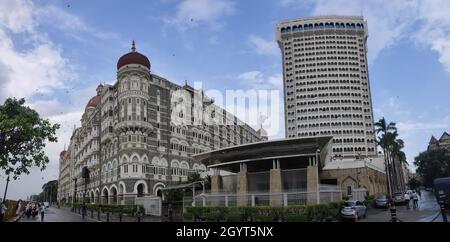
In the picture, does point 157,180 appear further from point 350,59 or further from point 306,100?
point 350,59

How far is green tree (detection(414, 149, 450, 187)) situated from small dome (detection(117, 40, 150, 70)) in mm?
69958

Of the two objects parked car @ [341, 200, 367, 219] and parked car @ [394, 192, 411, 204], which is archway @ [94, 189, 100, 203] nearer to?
parked car @ [394, 192, 411, 204]

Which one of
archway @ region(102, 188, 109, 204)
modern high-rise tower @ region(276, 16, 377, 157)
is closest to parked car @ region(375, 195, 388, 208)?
archway @ region(102, 188, 109, 204)

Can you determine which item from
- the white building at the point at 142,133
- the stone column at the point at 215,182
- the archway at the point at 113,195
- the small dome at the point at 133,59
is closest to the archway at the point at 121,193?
the white building at the point at 142,133

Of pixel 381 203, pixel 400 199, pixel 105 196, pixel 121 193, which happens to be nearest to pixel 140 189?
pixel 121 193

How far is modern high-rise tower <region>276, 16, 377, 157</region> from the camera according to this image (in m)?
146

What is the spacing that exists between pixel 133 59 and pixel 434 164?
72.6 m

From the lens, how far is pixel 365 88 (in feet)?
498

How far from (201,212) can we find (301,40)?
129m

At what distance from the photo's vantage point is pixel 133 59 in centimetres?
6456

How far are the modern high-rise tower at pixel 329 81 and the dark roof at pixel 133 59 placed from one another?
302 ft

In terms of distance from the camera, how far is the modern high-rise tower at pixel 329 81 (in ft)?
479

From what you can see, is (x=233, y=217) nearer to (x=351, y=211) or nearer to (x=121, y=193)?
(x=351, y=211)
